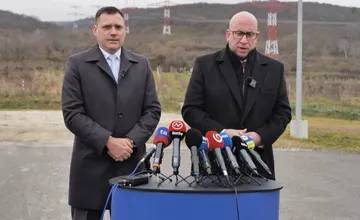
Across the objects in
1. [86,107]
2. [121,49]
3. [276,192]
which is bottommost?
[276,192]

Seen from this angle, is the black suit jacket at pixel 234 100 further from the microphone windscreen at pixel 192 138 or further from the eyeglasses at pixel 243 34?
the microphone windscreen at pixel 192 138

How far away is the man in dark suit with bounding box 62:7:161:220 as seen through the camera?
132 inches

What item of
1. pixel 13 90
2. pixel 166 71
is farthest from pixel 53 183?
pixel 166 71

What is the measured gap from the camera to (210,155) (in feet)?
9.37

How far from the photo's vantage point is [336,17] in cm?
6034

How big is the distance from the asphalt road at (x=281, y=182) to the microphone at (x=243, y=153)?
1626 millimetres

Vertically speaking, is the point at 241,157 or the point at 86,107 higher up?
the point at 86,107

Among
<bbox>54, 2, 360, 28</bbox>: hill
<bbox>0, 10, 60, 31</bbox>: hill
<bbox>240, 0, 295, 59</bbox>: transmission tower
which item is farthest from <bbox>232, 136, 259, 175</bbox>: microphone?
<bbox>54, 2, 360, 28</bbox>: hill

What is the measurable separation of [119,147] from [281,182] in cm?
482

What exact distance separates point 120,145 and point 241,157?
0.81 metres

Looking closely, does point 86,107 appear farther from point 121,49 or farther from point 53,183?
point 53,183

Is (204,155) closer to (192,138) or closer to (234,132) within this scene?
(192,138)

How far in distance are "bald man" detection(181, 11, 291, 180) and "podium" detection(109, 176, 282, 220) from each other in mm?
814

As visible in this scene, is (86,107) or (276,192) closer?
(276,192)
